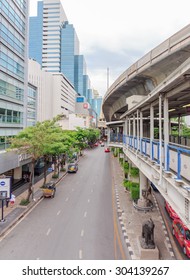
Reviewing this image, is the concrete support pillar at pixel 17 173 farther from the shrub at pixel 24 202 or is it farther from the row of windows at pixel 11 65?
the row of windows at pixel 11 65

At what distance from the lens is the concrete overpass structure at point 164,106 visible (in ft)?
19.3

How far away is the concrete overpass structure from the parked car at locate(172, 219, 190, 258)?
361 cm

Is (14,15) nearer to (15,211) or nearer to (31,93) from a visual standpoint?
(31,93)

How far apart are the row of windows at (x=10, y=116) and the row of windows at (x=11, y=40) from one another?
7.41 metres

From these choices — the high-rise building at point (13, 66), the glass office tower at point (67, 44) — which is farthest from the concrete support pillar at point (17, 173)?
the glass office tower at point (67, 44)

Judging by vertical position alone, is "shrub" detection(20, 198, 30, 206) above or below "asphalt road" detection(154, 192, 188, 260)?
above

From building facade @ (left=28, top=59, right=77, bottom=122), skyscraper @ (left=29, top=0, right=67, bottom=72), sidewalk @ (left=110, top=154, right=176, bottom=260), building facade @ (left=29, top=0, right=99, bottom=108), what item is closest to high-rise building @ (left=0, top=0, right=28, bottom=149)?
sidewalk @ (left=110, top=154, right=176, bottom=260)

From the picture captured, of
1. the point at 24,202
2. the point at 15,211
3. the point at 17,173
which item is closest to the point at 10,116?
the point at 17,173

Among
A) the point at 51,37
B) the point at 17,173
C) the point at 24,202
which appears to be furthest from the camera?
the point at 51,37

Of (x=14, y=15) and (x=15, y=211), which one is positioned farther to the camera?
(x=14, y=15)

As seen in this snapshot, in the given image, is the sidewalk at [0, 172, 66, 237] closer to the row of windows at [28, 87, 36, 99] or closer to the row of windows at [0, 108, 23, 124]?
the row of windows at [0, 108, 23, 124]

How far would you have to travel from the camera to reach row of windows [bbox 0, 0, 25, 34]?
71.5 feet

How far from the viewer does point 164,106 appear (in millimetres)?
7523

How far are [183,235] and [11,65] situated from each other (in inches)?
916
